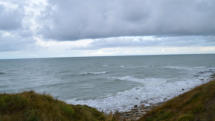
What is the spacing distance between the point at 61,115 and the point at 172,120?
528 cm

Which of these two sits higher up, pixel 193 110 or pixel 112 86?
pixel 193 110

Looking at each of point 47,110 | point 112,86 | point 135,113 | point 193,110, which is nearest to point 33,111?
point 47,110

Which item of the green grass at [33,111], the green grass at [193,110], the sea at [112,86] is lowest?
the sea at [112,86]

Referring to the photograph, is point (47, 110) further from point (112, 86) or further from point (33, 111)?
point (112, 86)

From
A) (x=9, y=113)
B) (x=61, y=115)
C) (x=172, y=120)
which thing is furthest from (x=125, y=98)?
(x=9, y=113)

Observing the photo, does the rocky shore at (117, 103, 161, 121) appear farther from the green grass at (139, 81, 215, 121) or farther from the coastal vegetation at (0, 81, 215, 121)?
the coastal vegetation at (0, 81, 215, 121)

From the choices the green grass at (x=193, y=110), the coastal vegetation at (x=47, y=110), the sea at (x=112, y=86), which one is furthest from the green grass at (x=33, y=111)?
the green grass at (x=193, y=110)

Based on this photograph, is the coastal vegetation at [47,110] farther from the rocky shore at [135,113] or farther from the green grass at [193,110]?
the rocky shore at [135,113]

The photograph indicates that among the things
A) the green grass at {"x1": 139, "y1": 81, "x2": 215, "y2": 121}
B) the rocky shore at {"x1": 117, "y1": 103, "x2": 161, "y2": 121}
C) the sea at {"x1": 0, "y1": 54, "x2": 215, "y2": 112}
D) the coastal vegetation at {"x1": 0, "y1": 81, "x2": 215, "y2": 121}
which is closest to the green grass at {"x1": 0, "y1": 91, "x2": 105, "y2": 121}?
the coastal vegetation at {"x1": 0, "y1": 81, "x2": 215, "y2": 121}

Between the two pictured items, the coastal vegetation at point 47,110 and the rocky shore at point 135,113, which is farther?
the rocky shore at point 135,113

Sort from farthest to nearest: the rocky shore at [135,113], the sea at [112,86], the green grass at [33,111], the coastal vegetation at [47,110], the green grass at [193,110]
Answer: the sea at [112,86], the rocky shore at [135,113], the green grass at [193,110], the coastal vegetation at [47,110], the green grass at [33,111]

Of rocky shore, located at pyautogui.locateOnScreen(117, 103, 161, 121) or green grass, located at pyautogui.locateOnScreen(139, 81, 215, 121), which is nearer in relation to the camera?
green grass, located at pyautogui.locateOnScreen(139, 81, 215, 121)

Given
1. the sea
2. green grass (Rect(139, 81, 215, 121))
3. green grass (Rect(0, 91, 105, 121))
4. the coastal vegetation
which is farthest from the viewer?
the sea

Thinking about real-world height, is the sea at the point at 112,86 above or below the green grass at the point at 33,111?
below
